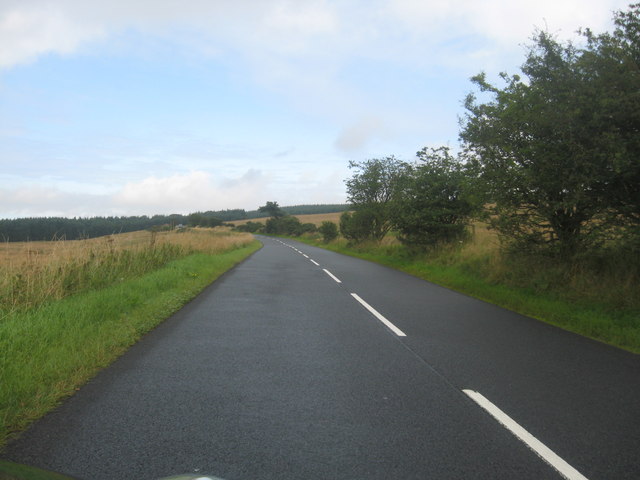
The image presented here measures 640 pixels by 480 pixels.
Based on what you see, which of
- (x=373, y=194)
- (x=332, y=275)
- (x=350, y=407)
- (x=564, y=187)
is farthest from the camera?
(x=373, y=194)

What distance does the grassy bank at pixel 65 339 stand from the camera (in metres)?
4.14

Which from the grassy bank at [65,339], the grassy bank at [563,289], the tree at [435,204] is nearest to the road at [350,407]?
the grassy bank at [65,339]

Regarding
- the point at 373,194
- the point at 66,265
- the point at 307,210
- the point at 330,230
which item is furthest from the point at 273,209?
the point at 66,265

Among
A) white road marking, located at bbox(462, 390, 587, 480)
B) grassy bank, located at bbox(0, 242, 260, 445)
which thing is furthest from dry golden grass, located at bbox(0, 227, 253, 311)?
white road marking, located at bbox(462, 390, 587, 480)

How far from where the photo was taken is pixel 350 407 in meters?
4.25

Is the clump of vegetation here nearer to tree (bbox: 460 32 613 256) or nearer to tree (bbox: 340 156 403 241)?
tree (bbox: 460 32 613 256)

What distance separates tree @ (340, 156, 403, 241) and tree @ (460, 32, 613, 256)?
2015cm

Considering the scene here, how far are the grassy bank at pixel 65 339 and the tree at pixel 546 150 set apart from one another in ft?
26.6

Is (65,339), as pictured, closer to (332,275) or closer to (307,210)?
(332,275)

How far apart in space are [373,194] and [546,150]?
938 inches

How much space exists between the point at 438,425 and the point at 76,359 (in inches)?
158

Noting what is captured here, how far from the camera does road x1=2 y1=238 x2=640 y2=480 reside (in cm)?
319

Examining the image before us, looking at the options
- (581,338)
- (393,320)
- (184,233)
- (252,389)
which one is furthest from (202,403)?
(184,233)

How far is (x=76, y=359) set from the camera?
17.3 ft
